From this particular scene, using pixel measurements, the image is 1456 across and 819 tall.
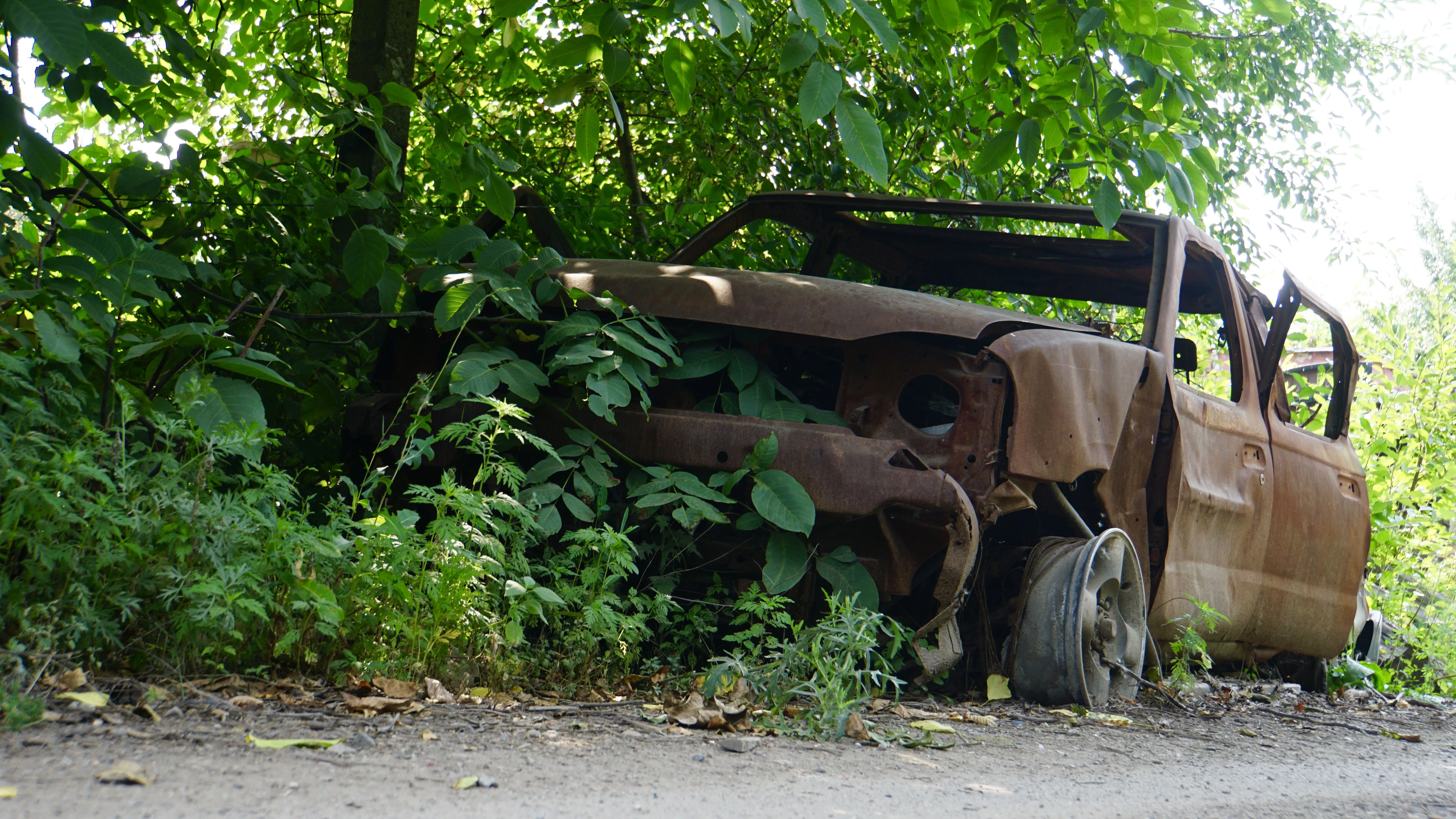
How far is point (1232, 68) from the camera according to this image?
28.2ft

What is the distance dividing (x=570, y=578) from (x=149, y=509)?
1.31 m

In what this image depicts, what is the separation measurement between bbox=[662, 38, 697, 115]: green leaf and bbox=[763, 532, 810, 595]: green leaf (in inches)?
74.2

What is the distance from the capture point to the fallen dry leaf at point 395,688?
273 cm

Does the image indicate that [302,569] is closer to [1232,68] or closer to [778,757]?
[778,757]

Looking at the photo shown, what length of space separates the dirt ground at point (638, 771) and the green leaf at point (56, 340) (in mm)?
913

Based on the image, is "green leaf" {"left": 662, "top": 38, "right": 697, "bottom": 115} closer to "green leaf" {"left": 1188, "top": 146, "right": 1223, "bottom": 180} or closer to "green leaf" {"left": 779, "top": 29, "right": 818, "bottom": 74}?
"green leaf" {"left": 779, "top": 29, "right": 818, "bottom": 74}

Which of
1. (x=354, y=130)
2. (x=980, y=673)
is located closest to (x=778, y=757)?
(x=980, y=673)

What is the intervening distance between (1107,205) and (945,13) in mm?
919

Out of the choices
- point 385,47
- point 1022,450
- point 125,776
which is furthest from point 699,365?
point 385,47

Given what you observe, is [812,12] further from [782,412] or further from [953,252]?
[953,252]

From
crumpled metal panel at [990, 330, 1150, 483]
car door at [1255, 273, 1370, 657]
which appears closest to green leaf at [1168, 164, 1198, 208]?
crumpled metal panel at [990, 330, 1150, 483]

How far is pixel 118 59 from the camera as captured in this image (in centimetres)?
291

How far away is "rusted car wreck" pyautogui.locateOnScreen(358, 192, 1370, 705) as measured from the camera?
3.46 m

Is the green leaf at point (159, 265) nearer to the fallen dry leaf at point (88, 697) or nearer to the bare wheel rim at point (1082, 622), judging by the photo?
the fallen dry leaf at point (88, 697)
